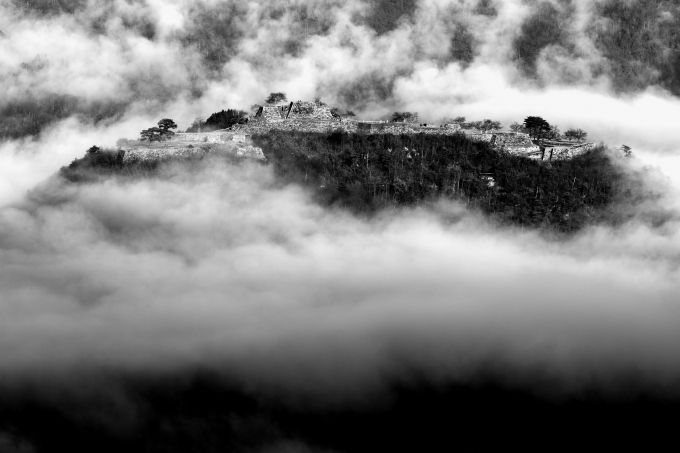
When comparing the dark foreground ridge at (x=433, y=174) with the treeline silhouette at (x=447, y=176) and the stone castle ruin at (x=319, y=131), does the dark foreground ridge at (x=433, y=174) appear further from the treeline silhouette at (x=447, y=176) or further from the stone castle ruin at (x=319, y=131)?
the stone castle ruin at (x=319, y=131)

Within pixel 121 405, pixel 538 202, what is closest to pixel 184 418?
pixel 121 405

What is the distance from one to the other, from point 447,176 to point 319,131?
9.94 m

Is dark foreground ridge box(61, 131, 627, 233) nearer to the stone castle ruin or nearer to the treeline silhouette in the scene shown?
the treeline silhouette

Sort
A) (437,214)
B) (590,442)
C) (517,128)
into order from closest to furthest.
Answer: (590,442), (437,214), (517,128)

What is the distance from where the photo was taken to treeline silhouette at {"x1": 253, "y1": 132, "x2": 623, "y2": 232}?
69.4 m

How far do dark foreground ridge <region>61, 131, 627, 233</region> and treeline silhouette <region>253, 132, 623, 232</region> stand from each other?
61mm

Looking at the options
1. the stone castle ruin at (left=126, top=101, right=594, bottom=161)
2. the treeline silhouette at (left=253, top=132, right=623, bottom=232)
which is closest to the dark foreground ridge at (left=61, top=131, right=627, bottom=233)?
the treeline silhouette at (left=253, top=132, right=623, bottom=232)

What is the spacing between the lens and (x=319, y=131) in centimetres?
7562

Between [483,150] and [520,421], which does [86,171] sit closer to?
[483,150]

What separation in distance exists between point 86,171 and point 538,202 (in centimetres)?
2853

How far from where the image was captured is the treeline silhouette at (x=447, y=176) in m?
69.4

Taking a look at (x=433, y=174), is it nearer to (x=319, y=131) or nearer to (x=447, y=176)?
(x=447, y=176)

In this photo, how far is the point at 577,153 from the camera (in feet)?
242

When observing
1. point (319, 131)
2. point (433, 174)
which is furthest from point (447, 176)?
point (319, 131)
